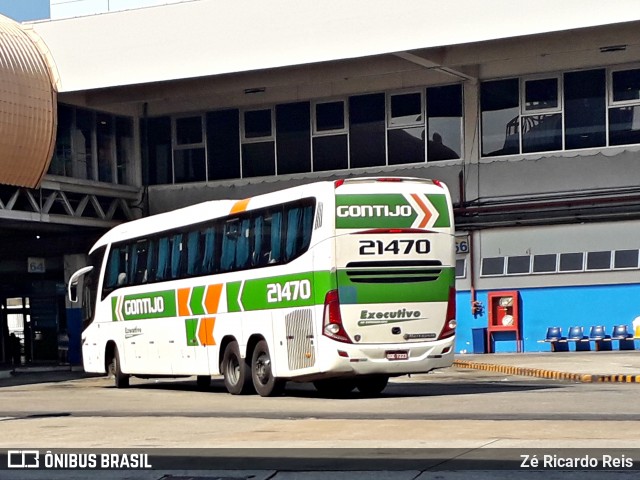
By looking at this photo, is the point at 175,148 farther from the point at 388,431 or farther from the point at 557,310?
the point at 388,431

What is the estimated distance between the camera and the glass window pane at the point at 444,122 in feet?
136

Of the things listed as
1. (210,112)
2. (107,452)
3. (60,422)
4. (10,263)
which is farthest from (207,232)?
(10,263)

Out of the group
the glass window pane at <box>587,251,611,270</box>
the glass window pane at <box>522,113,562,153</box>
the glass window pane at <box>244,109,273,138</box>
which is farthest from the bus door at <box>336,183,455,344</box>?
the glass window pane at <box>244,109,273,138</box>

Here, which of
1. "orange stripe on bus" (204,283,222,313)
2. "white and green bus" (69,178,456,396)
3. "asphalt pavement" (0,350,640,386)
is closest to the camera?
"white and green bus" (69,178,456,396)

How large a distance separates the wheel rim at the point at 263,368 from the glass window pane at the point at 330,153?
20.3 metres

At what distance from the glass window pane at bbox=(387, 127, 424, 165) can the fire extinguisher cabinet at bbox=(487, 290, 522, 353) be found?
518 centimetres

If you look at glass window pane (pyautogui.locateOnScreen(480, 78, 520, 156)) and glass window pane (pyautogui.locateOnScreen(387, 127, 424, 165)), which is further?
glass window pane (pyautogui.locateOnScreen(387, 127, 424, 165))

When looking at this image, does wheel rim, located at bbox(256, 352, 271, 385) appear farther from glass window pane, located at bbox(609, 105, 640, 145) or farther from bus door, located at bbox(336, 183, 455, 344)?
glass window pane, located at bbox(609, 105, 640, 145)

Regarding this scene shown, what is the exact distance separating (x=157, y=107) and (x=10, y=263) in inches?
339

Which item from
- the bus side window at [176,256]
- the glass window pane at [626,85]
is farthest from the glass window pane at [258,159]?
the bus side window at [176,256]

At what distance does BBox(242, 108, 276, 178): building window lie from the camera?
44312 mm

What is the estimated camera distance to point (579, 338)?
127 feet

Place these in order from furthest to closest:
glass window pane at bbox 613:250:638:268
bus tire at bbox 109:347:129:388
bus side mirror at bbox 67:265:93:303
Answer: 1. glass window pane at bbox 613:250:638:268
2. bus side mirror at bbox 67:265:93:303
3. bus tire at bbox 109:347:129:388

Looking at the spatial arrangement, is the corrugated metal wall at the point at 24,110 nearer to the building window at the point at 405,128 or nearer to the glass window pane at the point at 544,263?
the building window at the point at 405,128
